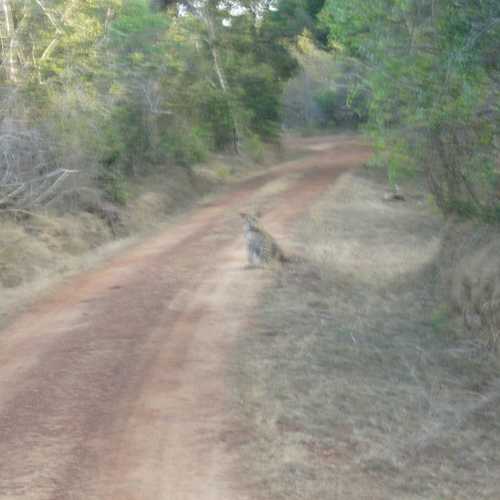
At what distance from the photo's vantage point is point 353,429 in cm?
772

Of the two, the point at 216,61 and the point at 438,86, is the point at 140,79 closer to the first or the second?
the point at 216,61

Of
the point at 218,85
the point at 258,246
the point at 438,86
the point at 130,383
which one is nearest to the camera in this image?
the point at 130,383

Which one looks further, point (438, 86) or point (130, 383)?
point (438, 86)

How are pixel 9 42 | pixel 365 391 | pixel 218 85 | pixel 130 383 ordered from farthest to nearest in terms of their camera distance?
1. pixel 218 85
2. pixel 9 42
3. pixel 130 383
4. pixel 365 391

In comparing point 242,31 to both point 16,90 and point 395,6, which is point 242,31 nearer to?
point 16,90

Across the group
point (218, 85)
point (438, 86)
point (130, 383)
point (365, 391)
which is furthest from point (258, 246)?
point (218, 85)

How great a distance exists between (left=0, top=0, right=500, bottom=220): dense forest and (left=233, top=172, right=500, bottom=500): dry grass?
1.99m

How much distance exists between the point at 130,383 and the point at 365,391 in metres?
2.40

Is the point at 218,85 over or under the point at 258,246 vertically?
over

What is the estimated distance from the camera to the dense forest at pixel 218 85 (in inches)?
436

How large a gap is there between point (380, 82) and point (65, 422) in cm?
714

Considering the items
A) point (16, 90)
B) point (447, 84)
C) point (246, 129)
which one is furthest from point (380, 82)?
point (246, 129)

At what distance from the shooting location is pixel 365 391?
29.1 feet

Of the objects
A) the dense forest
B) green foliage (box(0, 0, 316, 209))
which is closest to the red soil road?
the dense forest
